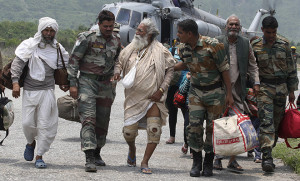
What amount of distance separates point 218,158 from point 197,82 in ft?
3.75

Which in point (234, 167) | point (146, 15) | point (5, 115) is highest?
point (146, 15)

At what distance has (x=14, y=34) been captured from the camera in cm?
8075

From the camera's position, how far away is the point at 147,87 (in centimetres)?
700

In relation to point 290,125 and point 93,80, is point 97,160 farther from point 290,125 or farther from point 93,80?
point 290,125

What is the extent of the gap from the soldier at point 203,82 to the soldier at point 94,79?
3.01ft

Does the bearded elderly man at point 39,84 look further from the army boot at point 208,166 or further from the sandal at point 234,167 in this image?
the sandal at point 234,167

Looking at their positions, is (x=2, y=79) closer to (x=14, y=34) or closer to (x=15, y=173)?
(x=15, y=173)

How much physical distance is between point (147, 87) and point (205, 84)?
2.27ft

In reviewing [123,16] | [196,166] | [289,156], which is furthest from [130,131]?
[123,16]

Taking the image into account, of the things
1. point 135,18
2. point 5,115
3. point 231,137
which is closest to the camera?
point 231,137

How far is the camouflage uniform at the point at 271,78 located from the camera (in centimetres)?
739

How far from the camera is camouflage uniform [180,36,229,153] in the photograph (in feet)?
22.3

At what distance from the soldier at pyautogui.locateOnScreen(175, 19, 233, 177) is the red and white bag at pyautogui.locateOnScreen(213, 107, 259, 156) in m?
0.26

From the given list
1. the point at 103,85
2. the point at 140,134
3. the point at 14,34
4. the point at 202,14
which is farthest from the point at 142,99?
the point at 14,34
